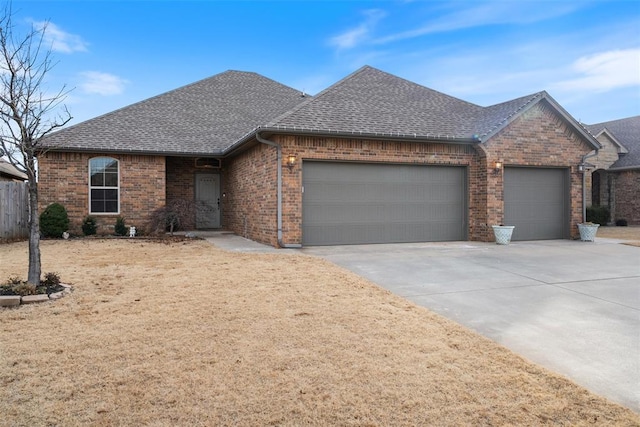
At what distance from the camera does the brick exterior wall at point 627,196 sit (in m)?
21.3

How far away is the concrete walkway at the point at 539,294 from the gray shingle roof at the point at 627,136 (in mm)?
13942

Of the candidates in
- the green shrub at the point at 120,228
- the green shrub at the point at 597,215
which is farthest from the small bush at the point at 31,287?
the green shrub at the point at 597,215

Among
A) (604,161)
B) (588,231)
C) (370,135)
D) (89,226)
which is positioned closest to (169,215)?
(89,226)

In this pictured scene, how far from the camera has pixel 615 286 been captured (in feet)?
20.7

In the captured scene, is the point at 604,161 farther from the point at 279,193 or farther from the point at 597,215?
the point at 279,193

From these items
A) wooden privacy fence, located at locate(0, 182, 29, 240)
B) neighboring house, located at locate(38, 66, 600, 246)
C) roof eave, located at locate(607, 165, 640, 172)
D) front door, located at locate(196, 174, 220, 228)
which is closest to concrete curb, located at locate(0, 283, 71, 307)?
neighboring house, located at locate(38, 66, 600, 246)

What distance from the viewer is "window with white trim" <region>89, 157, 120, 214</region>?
14055 mm

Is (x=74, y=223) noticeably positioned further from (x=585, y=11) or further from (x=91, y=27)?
(x=585, y=11)

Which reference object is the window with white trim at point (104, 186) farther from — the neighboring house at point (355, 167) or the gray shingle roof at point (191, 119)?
the gray shingle roof at point (191, 119)

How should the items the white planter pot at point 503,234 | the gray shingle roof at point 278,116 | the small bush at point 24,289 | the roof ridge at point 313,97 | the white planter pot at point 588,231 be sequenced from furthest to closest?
the white planter pot at point 588,231
the white planter pot at point 503,234
the gray shingle roof at point 278,116
the roof ridge at point 313,97
the small bush at point 24,289

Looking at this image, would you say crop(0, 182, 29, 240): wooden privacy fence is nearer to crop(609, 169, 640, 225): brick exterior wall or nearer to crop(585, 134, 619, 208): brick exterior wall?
crop(585, 134, 619, 208): brick exterior wall

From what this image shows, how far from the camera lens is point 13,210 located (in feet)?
44.0

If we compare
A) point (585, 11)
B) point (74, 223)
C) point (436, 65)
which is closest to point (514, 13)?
point (585, 11)

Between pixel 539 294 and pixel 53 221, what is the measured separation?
13.8 m
